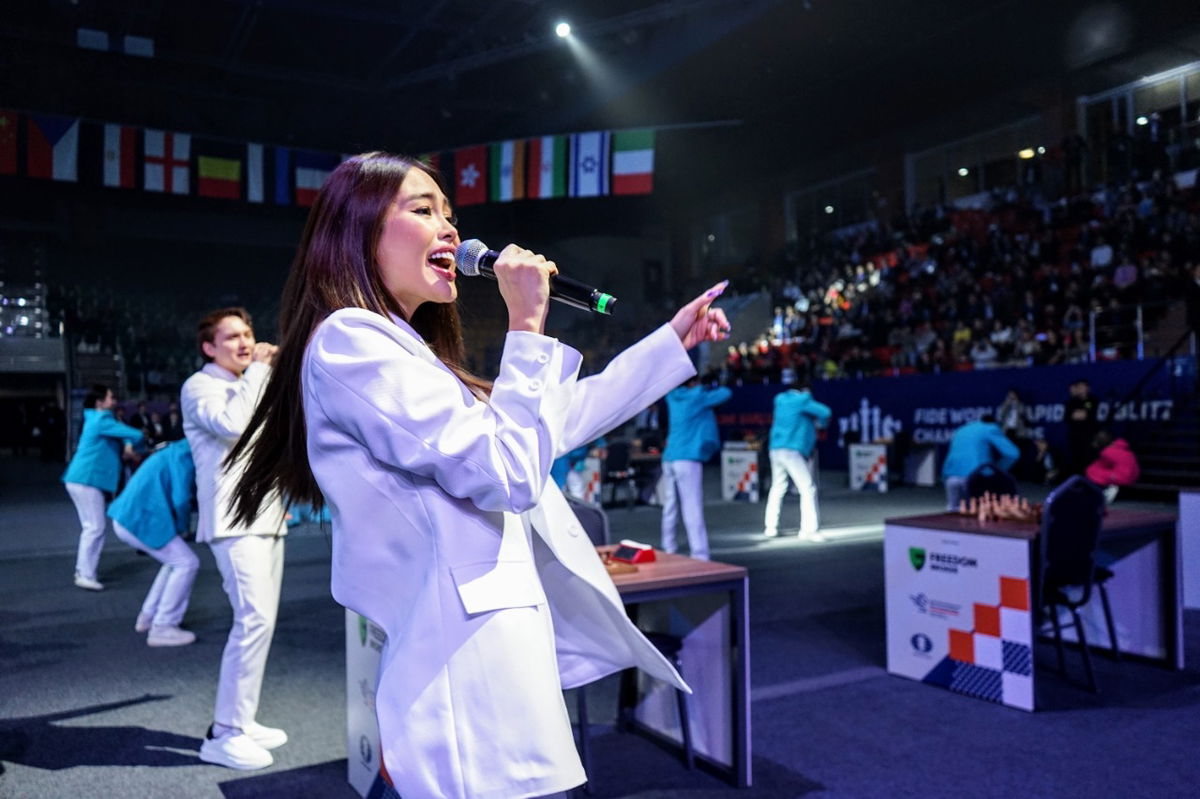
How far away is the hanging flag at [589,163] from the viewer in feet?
48.9

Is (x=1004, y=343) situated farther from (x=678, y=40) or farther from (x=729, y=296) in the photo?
(x=729, y=296)

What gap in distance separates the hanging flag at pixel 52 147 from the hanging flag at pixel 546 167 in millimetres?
7297

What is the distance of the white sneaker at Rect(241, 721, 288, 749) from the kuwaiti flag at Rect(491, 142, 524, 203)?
1277 centimetres

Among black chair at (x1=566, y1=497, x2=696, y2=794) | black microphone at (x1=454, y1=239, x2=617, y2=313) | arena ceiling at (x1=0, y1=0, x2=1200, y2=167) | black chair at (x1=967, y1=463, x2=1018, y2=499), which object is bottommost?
black chair at (x1=566, y1=497, x2=696, y2=794)

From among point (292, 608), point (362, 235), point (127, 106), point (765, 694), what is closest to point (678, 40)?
point (127, 106)

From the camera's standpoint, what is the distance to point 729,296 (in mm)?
25516

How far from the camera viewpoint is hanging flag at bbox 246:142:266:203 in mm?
15578

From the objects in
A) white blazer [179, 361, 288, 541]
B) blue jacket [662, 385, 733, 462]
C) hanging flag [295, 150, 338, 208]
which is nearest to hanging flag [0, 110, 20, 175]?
hanging flag [295, 150, 338, 208]

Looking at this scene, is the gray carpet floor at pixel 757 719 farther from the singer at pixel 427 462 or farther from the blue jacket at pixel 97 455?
the singer at pixel 427 462

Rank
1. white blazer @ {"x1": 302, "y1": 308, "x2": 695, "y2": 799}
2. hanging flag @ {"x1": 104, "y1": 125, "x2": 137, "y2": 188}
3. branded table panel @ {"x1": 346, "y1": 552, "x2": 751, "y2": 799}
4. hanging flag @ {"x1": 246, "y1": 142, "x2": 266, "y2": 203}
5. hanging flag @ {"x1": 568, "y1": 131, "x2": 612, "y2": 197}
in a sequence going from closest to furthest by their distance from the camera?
white blazer @ {"x1": 302, "y1": 308, "x2": 695, "y2": 799}, branded table panel @ {"x1": 346, "y1": 552, "x2": 751, "y2": 799}, hanging flag @ {"x1": 104, "y1": 125, "x2": 137, "y2": 188}, hanging flag @ {"x1": 568, "y1": 131, "x2": 612, "y2": 197}, hanging flag @ {"x1": 246, "y1": 142, "x2": 266, "y2": 203}

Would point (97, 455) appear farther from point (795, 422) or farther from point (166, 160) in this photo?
point (166, 160)

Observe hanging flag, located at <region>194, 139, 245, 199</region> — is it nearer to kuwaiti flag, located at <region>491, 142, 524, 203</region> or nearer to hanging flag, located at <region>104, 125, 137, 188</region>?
hanging flag, located at <region>104, 125, 137, 188</region>

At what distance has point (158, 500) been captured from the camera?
5.23 m

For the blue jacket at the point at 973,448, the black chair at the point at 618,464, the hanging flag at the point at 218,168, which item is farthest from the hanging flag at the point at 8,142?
the blue jacket at the point at 973,448
